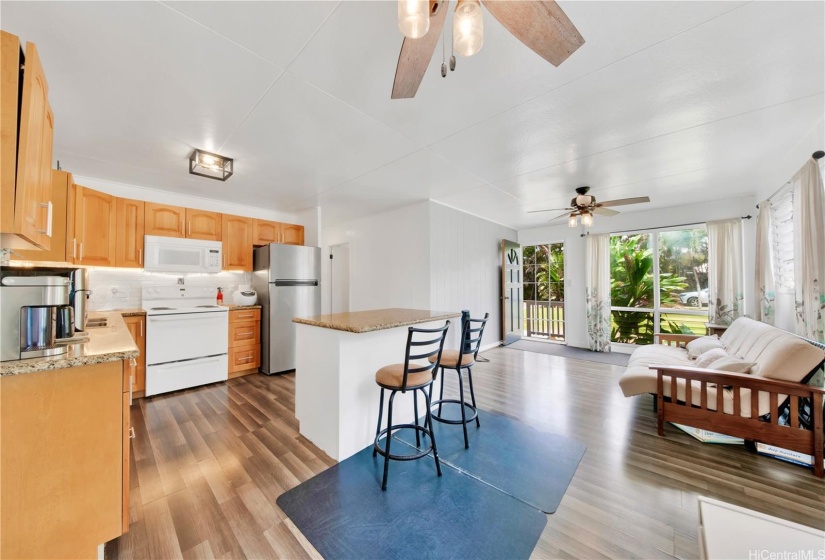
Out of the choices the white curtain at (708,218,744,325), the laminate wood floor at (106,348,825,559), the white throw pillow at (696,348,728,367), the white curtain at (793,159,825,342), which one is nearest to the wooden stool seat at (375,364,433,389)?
the laminate wood floor at (106,348,825,559)

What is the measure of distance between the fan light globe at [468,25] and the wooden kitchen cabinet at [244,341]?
412 centimetres

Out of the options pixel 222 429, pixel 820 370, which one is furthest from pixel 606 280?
pixel 222 429

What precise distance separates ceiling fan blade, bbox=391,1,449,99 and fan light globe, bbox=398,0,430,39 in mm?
118

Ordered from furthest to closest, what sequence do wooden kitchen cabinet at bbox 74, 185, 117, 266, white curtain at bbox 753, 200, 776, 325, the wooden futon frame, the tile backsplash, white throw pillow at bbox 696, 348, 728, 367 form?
the tile backsplash < white curtain at bbox 753, 200, 776, 325 < wooden kitchen cabinet at bbox 74, 185, 117, 266 < white throw pillow at bbox 696, 348, 728, 367 < the wooden futon frame

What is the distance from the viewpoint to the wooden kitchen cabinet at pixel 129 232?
133 inches

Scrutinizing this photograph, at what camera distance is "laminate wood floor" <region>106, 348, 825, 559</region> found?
1462mm

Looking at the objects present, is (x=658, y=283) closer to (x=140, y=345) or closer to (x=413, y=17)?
(x=413, y=17)

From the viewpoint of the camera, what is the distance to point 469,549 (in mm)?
1429

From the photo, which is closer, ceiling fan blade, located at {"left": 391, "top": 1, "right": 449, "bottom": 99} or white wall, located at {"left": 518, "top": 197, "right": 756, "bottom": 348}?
ceiling fan blade, located at {"left": 391, "top": 1, "right": 449, "bottom": 99}

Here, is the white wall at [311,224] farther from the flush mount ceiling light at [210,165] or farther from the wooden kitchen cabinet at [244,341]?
the flush mount ceiling light at [210,165]

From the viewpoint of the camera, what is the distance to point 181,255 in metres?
3.75

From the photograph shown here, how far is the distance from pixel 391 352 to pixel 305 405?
0.82 m

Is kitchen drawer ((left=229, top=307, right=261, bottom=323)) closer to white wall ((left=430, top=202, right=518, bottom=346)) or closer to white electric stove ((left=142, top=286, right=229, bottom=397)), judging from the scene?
white electric stove ((left=142, top=286, right=229, bottom=397))

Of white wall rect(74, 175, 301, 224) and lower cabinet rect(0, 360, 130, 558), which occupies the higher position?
white wall rect(74, 175, 301, 224)
